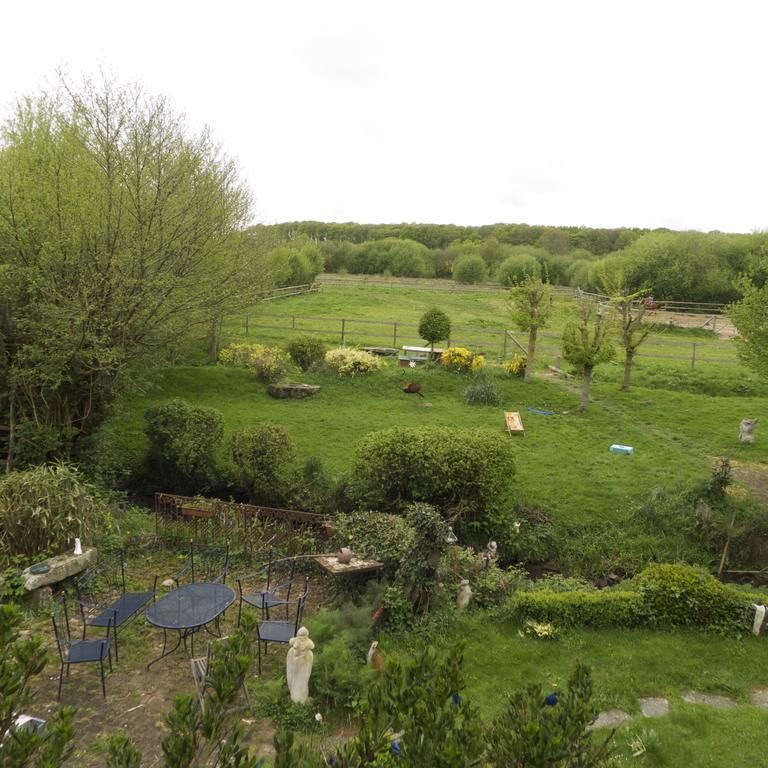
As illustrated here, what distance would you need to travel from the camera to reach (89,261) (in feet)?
34.7

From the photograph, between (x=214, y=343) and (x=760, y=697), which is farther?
(x=214, y=343)

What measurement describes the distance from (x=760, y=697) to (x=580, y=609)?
6.70 feet

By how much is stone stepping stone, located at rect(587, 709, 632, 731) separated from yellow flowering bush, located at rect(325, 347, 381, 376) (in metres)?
13.4

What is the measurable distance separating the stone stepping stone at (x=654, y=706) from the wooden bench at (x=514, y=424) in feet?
28.3

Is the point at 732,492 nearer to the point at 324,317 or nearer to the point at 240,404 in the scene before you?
the point at 240,404

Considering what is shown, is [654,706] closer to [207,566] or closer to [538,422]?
[207,566]

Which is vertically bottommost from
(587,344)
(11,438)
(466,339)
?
(466,339)

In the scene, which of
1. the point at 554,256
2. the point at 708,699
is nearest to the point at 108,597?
the point at 708,699

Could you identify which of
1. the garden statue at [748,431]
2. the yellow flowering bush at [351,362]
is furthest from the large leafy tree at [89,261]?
the garden statue at [748,431]

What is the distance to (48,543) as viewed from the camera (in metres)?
8.26

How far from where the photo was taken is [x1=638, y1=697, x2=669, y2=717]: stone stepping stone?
608 cm

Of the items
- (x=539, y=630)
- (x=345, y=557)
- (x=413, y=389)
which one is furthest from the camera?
(x=413, y=389)

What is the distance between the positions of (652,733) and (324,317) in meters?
27.4

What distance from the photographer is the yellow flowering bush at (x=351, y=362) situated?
18.7 metres
